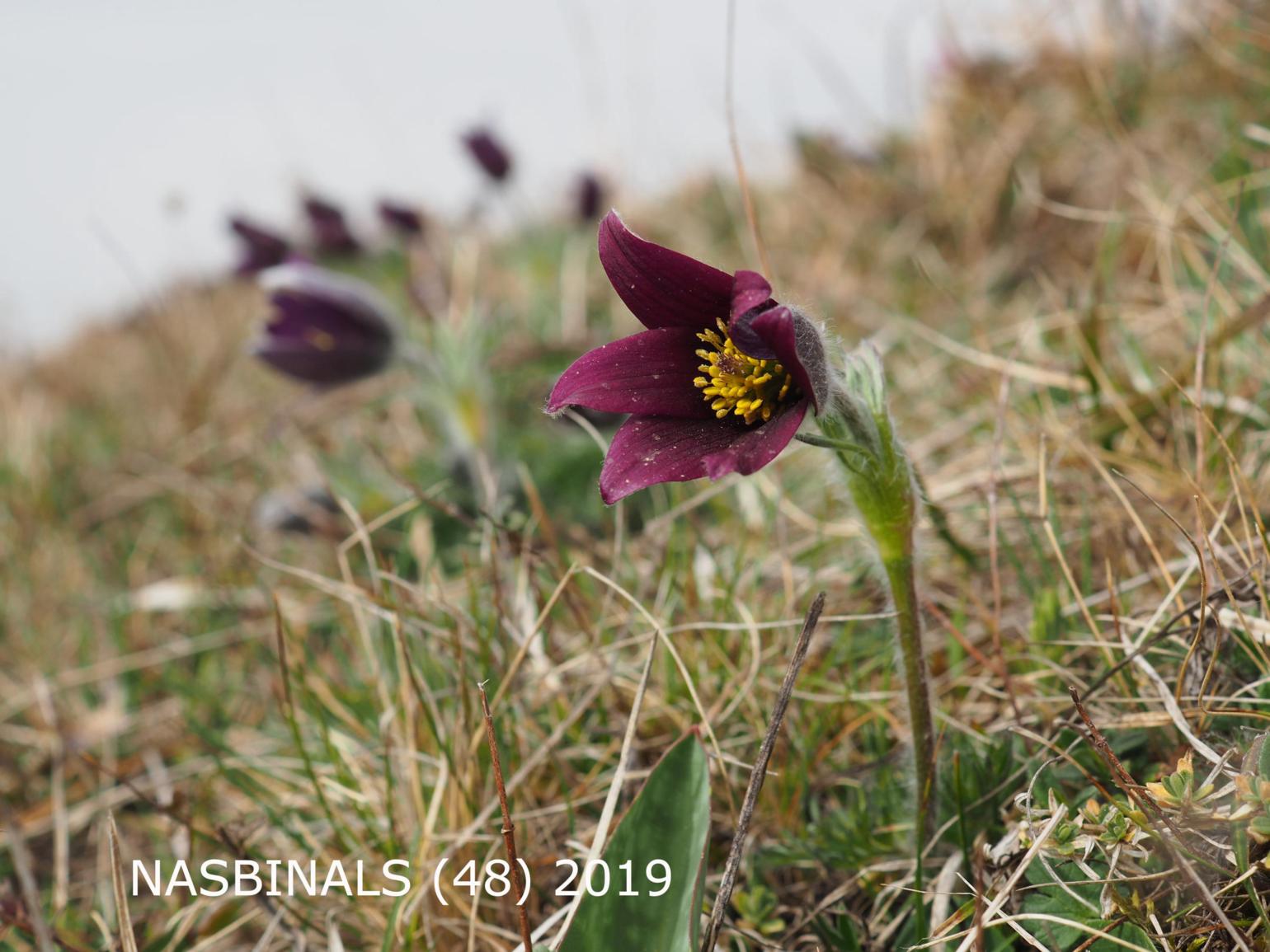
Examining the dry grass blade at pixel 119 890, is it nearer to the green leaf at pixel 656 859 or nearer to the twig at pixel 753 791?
the green leaf at pixel 656 859

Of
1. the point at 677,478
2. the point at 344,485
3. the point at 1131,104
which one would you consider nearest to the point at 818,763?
the point at 677,478

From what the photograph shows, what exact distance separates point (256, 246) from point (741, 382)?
2959 mm

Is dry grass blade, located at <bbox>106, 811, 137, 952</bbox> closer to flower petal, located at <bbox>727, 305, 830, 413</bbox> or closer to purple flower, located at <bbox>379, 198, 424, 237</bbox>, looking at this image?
flower petal, located at <bbox>727, 305, 830, 413</bbox>

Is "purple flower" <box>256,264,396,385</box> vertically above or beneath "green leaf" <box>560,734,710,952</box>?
above

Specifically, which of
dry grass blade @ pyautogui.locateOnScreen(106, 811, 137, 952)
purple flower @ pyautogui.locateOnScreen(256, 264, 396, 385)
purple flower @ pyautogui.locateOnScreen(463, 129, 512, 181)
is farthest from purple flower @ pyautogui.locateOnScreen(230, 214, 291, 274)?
dry grass blade @ pyautogui.locateOnScreen(106, 811, 137, 952)

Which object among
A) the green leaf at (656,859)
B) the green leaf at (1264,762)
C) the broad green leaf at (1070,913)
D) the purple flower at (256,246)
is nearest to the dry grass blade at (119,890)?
the green leaf at (656,859)

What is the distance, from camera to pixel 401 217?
393 centimetres

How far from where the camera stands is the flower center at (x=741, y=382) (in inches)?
40.0

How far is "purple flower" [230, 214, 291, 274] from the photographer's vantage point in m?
3.45

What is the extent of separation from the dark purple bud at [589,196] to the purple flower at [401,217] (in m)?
0.68

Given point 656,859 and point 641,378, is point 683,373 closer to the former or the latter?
point 641,378

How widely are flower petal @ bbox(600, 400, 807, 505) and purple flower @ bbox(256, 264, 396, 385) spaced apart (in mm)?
1568

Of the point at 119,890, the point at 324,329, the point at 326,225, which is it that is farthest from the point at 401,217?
the point at 119,890

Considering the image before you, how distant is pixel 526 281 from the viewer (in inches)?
169
